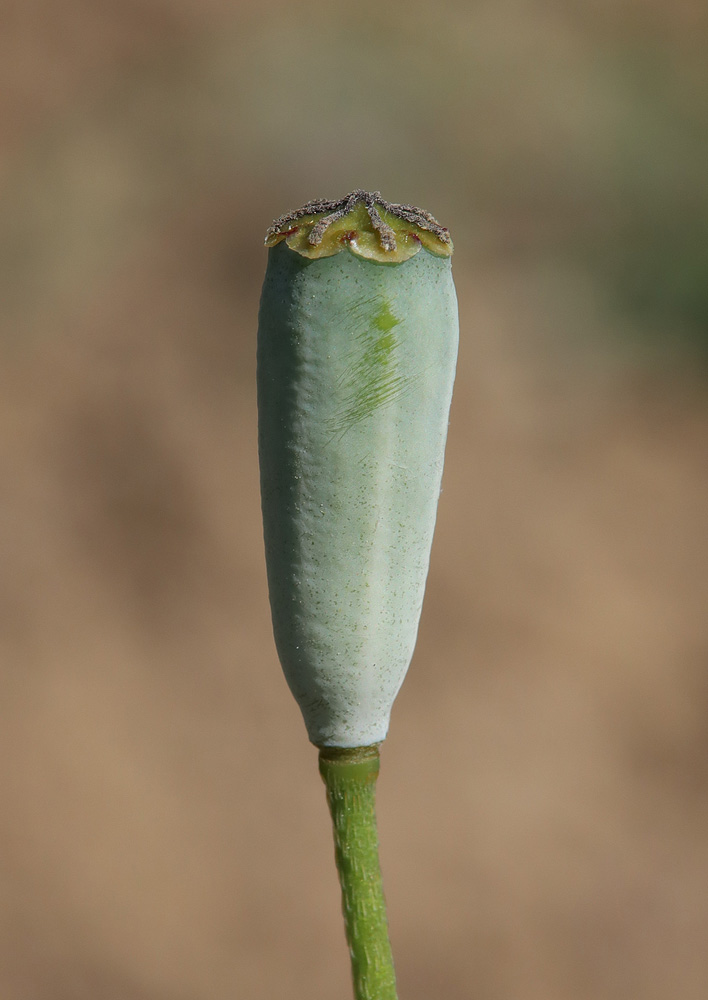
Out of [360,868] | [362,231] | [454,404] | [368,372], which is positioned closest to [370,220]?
[362,231]

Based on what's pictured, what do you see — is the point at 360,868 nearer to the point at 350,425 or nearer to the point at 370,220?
the point at 350,425

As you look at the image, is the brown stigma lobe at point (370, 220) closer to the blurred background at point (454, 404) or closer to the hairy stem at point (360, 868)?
the hairy stem at point (360, 868)

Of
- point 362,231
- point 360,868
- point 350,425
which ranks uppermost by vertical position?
point 362,231

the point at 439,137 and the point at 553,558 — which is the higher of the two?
the point at 439,137

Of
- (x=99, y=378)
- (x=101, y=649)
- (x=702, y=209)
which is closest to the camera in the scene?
(x=101, y=649)

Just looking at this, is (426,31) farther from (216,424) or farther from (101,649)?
(101,649)

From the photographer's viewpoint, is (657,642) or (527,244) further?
(527,244)

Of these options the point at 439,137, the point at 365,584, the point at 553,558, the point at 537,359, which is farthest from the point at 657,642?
the point at 365,584
